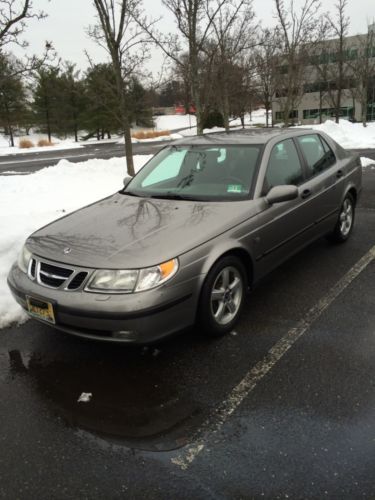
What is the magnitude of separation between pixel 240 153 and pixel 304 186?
806 millimetres

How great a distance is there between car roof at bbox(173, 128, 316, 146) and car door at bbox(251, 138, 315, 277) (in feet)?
0.41

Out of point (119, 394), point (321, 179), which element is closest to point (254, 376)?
point (119, 394)

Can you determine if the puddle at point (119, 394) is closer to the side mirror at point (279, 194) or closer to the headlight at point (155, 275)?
the headlight at point (155, 275)

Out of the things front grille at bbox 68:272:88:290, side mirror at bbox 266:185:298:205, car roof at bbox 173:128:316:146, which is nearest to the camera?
front grille at bbox 68:272:88:290

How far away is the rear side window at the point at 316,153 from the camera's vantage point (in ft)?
15.0

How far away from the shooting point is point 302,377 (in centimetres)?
286

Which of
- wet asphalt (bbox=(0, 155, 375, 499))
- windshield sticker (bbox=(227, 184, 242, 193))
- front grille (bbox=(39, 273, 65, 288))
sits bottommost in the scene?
wet asphalt (bbox=(0, 155, 375, 499))

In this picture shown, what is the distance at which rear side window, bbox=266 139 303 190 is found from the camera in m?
3.91

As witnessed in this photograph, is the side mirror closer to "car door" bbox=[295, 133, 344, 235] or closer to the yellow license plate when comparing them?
"car door" bbox=[295, 133, 344, 235]

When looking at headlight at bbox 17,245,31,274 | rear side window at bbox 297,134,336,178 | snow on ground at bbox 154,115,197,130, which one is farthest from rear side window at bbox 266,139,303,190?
snow on ground at bbox 154,115,197,130

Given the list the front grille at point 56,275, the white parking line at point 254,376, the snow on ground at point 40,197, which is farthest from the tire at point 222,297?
the snow on ground at point 40,197

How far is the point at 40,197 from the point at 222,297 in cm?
678

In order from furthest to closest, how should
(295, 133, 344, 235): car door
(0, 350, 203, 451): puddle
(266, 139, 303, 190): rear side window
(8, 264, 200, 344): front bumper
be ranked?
(295, 133, 344, 235): car door
(266, 139, 303, 190): rear side window
(8, 264, 200, 344): front bumper
(0, 350, 203, 451): puddle

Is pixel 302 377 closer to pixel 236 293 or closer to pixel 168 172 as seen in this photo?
pixel 236 293
